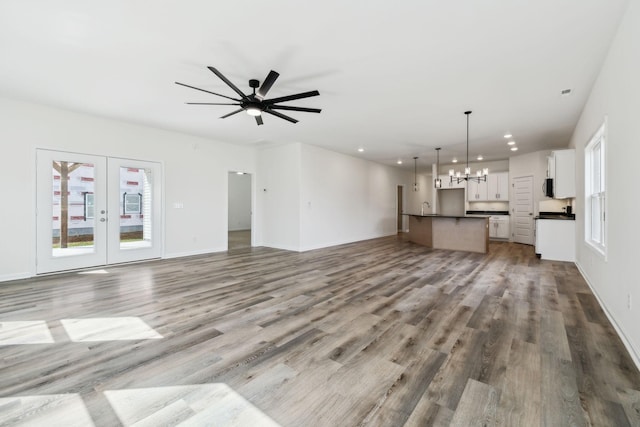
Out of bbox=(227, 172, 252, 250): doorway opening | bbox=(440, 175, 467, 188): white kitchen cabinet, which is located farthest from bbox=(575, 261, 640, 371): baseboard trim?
bbox=(227, 172, 252, 250): doorway opening

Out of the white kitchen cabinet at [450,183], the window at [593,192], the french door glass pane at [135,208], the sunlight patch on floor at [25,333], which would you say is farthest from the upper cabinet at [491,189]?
the sunlight patch on floor at [25,333]

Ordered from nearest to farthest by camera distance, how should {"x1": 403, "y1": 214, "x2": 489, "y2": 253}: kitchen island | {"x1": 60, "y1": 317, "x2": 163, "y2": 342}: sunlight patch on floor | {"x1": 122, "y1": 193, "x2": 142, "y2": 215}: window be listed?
{"x1": 60, "y1": 317, "x2": 163, "y2": 342}: sunlight patch on floor < {"x1": 122, "y1": 193, "x2": 142, "y2": 215}: window < {"x1": 403, "y1": 214, "x2": 489, "y2": 253}: kitchen island

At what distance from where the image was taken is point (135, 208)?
19.3 ft

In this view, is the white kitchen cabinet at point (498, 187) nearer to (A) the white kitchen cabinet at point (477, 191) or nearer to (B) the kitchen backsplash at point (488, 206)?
(A) the white kitchen cabinet at point (477, 191)

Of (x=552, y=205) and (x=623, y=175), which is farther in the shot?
(x=552, y=205)

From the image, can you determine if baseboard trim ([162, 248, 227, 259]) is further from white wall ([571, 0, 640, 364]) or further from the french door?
white wall ([571, 0, 640, 364])

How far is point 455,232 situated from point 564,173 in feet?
8.49

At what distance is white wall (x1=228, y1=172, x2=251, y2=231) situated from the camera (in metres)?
12.2

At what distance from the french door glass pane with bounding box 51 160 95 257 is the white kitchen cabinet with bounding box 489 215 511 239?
10841 mm

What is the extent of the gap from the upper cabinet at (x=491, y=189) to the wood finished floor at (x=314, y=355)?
5.69m

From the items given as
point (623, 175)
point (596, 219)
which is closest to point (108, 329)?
point (623, 175)

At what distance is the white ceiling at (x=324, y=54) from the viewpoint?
2.43 m

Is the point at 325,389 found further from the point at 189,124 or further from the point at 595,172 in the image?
the point at 189,124

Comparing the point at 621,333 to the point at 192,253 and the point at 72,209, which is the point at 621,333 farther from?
the point at 72,209
